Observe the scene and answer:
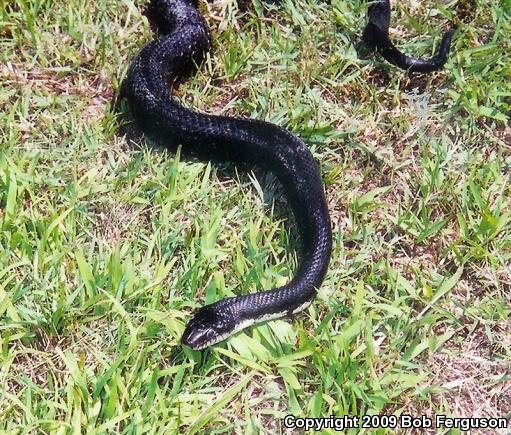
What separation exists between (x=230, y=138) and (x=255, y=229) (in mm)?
697

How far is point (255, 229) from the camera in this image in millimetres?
4227

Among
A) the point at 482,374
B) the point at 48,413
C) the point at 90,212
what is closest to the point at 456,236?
the point at 482,374

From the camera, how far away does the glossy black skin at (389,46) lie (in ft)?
16.4

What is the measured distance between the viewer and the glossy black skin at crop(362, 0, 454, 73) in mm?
5000

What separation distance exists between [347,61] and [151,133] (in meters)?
1.47

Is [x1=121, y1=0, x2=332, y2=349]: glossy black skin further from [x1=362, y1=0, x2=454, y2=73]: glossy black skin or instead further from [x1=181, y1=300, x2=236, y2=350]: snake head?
[x1=362, y1=0, x2=454, y2=73]: glossy black skin

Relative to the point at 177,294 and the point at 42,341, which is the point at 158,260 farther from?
the point at 42,341

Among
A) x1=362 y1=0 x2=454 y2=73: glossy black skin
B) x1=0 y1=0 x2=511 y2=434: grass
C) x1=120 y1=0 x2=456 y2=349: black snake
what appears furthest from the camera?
x1=362 y1=0 x2=454 y2=73: glossy black skin

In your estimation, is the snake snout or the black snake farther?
the black snake

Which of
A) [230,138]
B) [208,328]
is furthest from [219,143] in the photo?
[208,328]

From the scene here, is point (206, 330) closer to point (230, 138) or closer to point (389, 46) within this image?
point (230, 138)

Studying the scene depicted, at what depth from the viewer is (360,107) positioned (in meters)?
4.89

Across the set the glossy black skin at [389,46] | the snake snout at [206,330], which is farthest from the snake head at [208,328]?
the glossy black skin at [389,46]

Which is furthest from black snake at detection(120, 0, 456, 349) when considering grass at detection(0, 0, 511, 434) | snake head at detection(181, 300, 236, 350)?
grass at detection(0, 0, 511, 434)
